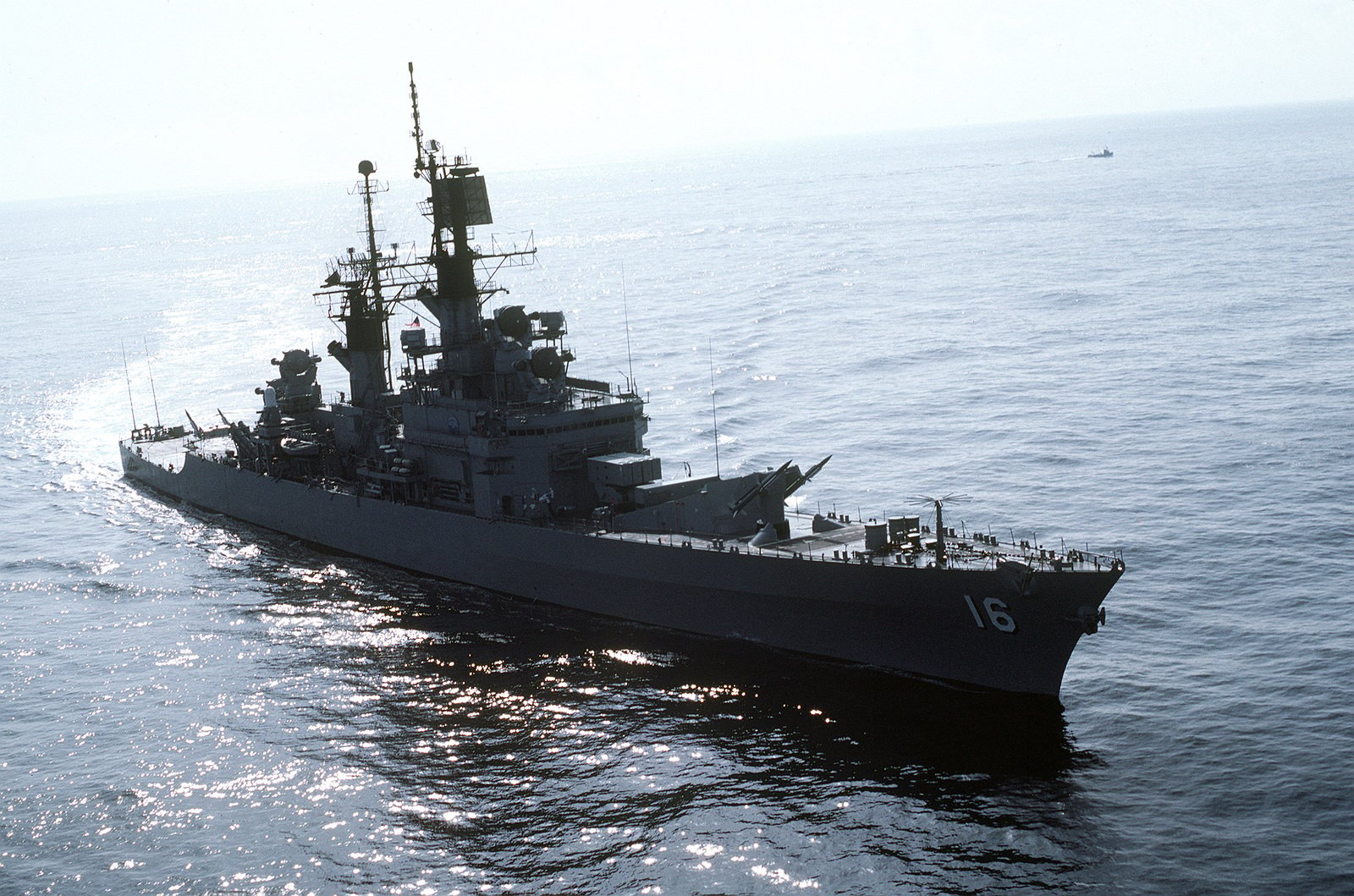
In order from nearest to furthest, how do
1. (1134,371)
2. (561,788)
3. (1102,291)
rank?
1. (561,788)
2. (1134,371)
3. (1102,291)

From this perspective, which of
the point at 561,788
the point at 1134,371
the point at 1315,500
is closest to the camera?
the point at 561,788

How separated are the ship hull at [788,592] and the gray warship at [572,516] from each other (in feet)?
0.14

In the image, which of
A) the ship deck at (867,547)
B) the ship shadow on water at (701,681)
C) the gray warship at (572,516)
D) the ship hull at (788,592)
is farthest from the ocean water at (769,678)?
the ship deck at (867,547)

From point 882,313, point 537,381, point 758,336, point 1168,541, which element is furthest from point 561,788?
point 882,313

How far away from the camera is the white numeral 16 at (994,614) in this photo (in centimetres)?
2322

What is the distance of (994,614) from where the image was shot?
23.4 m

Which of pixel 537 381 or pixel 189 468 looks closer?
pixel 537 381

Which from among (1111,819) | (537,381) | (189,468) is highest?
(537,381)

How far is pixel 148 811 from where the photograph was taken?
2161 cm

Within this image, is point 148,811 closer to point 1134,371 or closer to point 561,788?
point 561,788

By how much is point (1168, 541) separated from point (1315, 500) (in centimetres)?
523

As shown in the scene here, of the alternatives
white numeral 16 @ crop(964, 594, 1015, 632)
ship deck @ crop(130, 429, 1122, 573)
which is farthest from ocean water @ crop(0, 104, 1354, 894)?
ship deck @ crop(130, 429, 1122, 573)

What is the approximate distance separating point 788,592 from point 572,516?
7281 mm

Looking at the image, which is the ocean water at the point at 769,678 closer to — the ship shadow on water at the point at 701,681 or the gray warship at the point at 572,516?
the ship shadow on water at the point at 701,681
